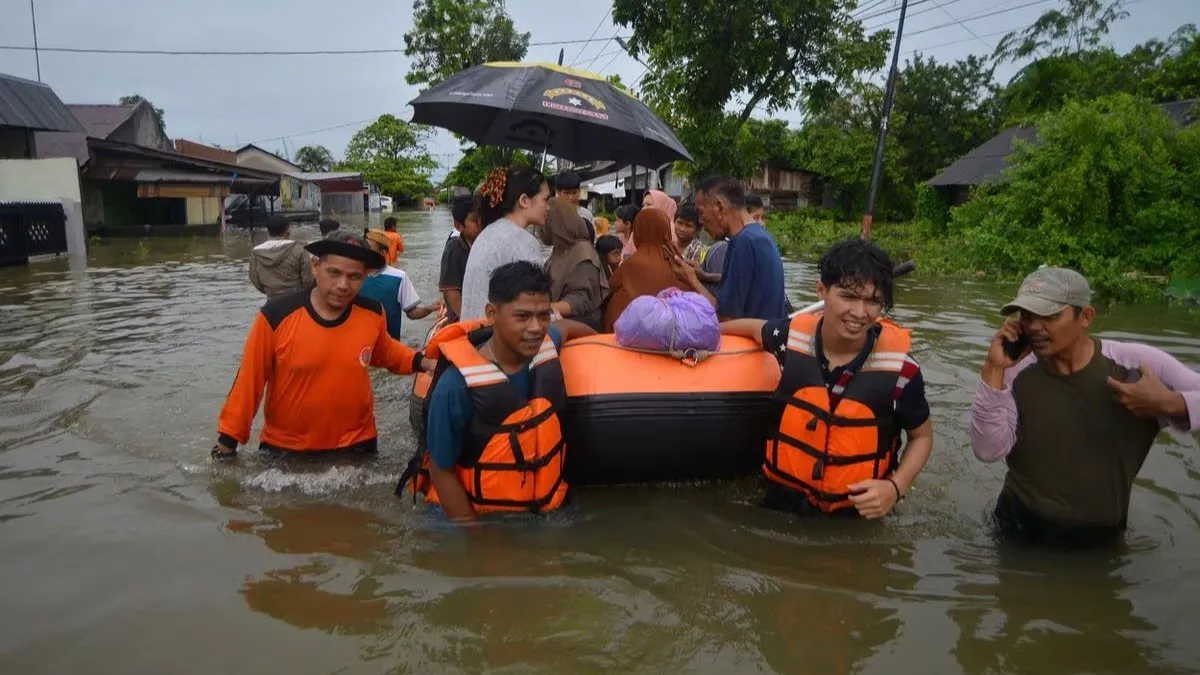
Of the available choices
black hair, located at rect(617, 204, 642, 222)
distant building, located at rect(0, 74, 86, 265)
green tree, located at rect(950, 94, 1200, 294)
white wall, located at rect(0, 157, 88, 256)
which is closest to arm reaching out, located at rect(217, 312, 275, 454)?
black hair, located at rect(617, 204, 642, 222)

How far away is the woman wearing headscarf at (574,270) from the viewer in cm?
465

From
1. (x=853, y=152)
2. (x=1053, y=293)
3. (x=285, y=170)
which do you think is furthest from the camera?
(x=285, y=170)

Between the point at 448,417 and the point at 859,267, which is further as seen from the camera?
the point at 448,417

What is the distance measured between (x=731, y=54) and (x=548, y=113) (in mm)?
8844

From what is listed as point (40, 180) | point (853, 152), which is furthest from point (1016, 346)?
point (853, 152)

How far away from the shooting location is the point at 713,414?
397 centimetres

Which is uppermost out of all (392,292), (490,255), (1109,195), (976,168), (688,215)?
(976,168)

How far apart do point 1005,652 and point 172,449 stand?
490 cm

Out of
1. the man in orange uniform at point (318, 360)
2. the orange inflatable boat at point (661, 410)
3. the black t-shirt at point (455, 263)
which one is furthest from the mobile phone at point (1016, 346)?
the black t-shirt at point (455, 263)

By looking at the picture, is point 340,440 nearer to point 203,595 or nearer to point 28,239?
point 203,595

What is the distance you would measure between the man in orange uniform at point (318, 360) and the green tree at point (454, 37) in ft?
90.6

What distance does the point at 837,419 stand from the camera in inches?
134

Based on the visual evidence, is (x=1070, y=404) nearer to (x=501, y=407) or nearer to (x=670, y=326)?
(x=670, y=326)

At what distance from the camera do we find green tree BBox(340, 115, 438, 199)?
69375 millimetres
